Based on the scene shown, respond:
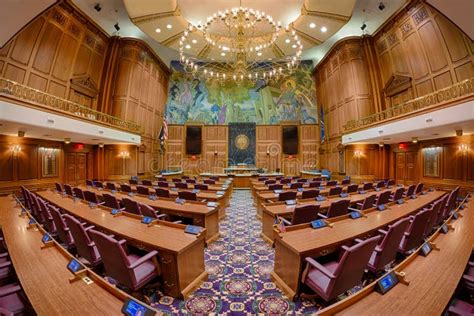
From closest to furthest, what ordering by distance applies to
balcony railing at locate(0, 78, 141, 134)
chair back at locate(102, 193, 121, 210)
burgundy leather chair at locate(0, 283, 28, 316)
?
1. burgundy leather chair at locate(0, 283, 28, 316)
2. chair back at locate(102, 193, 121, 210)
3. balcony railing at locate(0, 78, 141, 134)

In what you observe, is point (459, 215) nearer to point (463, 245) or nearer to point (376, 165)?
point (463, 245)


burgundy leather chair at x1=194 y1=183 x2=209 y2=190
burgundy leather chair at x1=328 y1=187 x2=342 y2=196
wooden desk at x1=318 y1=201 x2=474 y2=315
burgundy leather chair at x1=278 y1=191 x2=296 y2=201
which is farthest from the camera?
burgundy leather chair at x1=194 y1=183 x2=209 y2=190

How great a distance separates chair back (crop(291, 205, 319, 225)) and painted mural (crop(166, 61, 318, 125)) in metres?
14.7

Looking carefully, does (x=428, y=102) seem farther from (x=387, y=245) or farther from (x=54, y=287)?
(x=54, y=287)

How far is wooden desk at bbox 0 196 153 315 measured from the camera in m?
1.45

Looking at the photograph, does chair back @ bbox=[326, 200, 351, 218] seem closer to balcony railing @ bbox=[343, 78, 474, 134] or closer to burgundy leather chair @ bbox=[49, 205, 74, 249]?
burgundy leather chair @ bbox=[49, 205, 74, 249]

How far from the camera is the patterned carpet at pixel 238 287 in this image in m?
2.46

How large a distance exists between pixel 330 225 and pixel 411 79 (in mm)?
11289

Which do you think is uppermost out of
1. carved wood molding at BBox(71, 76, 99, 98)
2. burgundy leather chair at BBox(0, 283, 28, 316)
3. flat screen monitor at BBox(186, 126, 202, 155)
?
carved wood molding at BBox(71, 76, 99, 98)

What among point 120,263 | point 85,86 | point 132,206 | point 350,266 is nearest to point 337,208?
point 350,266

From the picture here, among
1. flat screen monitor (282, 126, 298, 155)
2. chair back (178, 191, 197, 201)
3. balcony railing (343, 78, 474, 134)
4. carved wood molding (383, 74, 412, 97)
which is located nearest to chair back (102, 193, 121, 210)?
chair back (178, 191, 197, 201)

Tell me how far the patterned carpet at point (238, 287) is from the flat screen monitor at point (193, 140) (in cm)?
1350

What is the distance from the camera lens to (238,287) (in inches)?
114

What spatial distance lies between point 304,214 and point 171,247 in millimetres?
2384
